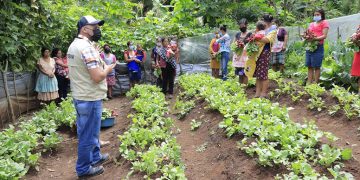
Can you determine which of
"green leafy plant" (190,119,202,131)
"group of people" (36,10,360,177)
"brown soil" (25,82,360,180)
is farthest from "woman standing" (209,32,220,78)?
"green leafy plant" (190,119,202,131)

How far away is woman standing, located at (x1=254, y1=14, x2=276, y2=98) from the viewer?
7.06m

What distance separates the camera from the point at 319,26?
7.74m

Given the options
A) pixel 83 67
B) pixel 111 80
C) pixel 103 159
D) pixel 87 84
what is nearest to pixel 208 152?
pixel 103 159

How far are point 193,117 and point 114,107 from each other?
2.94m

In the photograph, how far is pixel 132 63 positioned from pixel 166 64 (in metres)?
1.33

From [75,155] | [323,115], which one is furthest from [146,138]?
[323,115]

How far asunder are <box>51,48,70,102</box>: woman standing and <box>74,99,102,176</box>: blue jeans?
5.21m

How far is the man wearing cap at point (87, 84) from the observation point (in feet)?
13.7

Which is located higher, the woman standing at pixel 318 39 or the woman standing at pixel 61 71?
the woman standing at pixel 318 39

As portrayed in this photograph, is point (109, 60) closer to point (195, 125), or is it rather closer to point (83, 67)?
point (195, 125)

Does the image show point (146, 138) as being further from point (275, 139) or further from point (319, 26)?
point (319, 26)

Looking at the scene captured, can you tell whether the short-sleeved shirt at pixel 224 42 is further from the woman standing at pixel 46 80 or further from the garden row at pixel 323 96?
the woman standing at pixel 46 80

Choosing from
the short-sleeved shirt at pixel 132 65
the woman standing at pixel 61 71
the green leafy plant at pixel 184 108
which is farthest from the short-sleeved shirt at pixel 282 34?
the woman standing at pixel 61 71

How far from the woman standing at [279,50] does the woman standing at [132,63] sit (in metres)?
3.95
